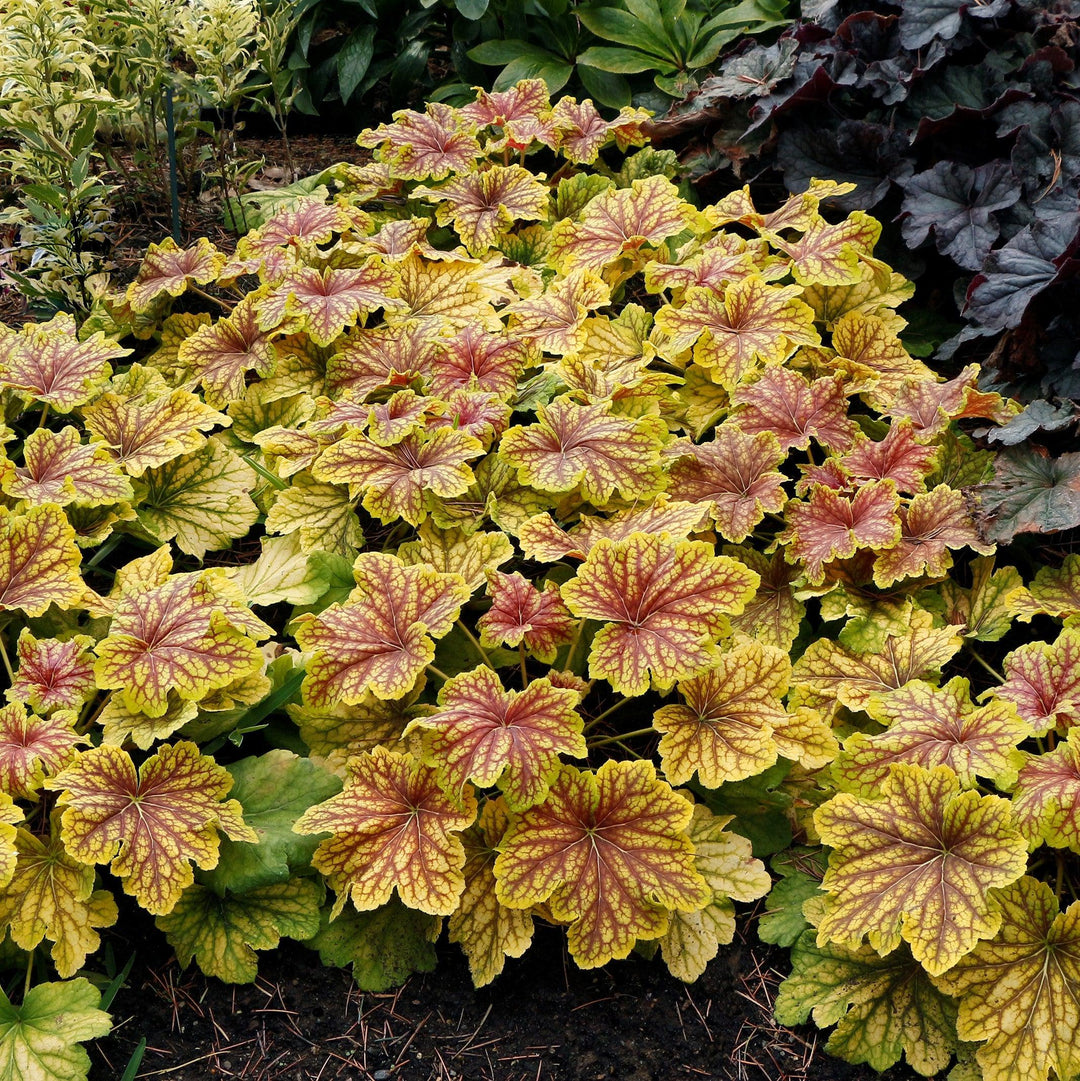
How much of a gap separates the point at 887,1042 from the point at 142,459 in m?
2.00

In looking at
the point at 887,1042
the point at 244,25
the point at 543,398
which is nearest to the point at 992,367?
the point at 543,398

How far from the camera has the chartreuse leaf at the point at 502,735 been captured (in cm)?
187

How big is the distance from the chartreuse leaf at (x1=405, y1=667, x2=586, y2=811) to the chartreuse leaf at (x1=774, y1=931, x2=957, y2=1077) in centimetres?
59

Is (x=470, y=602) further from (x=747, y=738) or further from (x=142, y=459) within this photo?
(x=142, y=459)

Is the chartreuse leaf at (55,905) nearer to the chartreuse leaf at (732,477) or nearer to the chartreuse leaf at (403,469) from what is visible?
the chartreuse leaf at (403,469)

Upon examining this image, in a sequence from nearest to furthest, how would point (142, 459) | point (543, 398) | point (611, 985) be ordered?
point (611, 985) → point (142, 459) → point (543, 398)

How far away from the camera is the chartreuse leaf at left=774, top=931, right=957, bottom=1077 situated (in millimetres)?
1822

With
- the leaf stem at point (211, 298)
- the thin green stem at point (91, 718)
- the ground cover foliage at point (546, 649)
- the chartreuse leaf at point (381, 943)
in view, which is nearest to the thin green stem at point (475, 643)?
the ground cover foliage at point (546, 649)

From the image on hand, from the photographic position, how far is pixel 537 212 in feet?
10.5

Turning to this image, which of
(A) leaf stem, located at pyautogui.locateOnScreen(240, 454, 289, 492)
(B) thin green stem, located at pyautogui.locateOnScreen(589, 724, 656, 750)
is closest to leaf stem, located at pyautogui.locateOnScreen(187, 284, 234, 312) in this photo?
(A) leaf stem, located at pyautogui.locateOnScreen(240, 454, 289, 492)

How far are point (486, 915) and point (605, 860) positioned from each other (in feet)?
0.83

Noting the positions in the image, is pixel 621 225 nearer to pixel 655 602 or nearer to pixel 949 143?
pixel 949 143

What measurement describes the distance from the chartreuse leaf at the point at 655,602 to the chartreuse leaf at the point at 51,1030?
104 cm

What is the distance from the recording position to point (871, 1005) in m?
1.86
